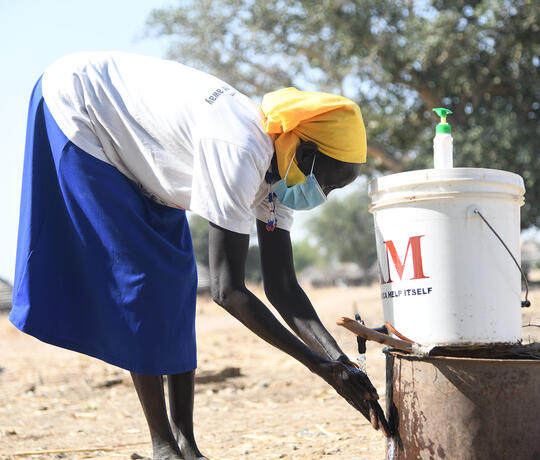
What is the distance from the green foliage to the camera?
52625 millimetres

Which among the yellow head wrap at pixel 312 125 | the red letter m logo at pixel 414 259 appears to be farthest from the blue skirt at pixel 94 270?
the red letter m logo at pixel 414 259

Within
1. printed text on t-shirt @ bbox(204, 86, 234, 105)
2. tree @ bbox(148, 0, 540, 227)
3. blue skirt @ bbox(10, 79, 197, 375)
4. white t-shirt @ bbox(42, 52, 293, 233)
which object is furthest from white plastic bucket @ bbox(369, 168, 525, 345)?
tree @ bbox(148, 0, 540, 227)

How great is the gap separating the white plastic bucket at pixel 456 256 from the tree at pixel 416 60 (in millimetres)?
11928

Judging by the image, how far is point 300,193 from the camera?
233cm

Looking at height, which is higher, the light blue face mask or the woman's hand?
the light blue face mask

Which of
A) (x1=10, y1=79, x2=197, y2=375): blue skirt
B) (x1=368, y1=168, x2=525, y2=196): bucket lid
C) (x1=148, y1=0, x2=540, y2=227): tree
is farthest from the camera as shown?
(x1=148, y1=0, x2=540, y2=227): tree

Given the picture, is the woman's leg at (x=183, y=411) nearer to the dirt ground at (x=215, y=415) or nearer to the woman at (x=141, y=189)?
the woman at (x=141, y=189)

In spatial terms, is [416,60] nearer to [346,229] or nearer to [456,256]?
[456,256]

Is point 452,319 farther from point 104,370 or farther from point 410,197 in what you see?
point 104,370

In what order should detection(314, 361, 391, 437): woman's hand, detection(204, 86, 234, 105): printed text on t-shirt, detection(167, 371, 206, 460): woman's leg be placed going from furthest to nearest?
detection(167, 371, 206, 460): woman's leg < detection(204, 86, 234, 105): printed text on t-shirt < detection(314, 361, 391, 437): woman's hand

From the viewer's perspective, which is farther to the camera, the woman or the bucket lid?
the woman

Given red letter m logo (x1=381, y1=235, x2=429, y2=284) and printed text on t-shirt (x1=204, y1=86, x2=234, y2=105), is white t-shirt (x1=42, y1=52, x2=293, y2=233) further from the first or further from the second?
red letter m logo (x1=381, y1=235, x2=429, y2=284)

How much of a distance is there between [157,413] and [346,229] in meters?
51.0

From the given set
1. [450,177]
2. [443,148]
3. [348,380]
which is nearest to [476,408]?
[348,380]
